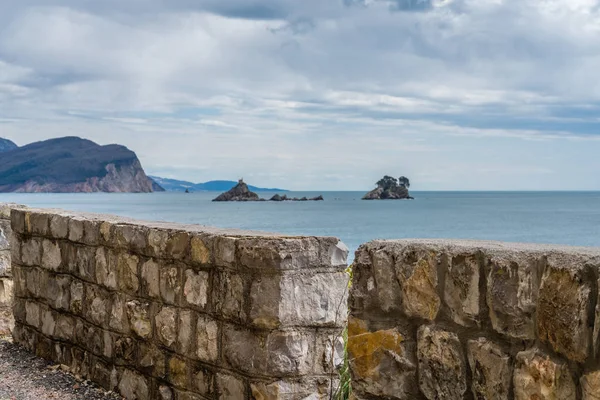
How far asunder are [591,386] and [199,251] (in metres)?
2.65

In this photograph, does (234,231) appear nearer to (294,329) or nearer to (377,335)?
(294,329)

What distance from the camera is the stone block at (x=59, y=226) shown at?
19.3ft

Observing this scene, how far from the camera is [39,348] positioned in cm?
648

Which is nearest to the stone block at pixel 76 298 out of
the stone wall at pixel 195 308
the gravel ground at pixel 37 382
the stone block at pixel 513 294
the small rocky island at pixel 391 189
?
the stone wall at pixel 195 308

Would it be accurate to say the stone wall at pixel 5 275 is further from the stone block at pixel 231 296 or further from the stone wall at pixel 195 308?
the stone block at pixel 231 296

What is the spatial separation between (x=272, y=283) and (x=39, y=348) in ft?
11.2

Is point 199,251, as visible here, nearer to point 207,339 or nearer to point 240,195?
point 207,339

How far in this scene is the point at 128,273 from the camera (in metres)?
5.04

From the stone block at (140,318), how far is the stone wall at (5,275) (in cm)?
305

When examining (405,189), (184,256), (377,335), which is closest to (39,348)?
(184,256)

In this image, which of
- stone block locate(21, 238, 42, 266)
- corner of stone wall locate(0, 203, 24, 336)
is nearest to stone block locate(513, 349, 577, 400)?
stone block locate(21, 238, 42, 266)

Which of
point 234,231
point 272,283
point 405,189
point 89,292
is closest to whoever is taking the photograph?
point 272,283

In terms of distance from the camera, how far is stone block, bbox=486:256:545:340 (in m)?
2.32

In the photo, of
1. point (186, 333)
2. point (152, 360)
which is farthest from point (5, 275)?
point (186, 333)
